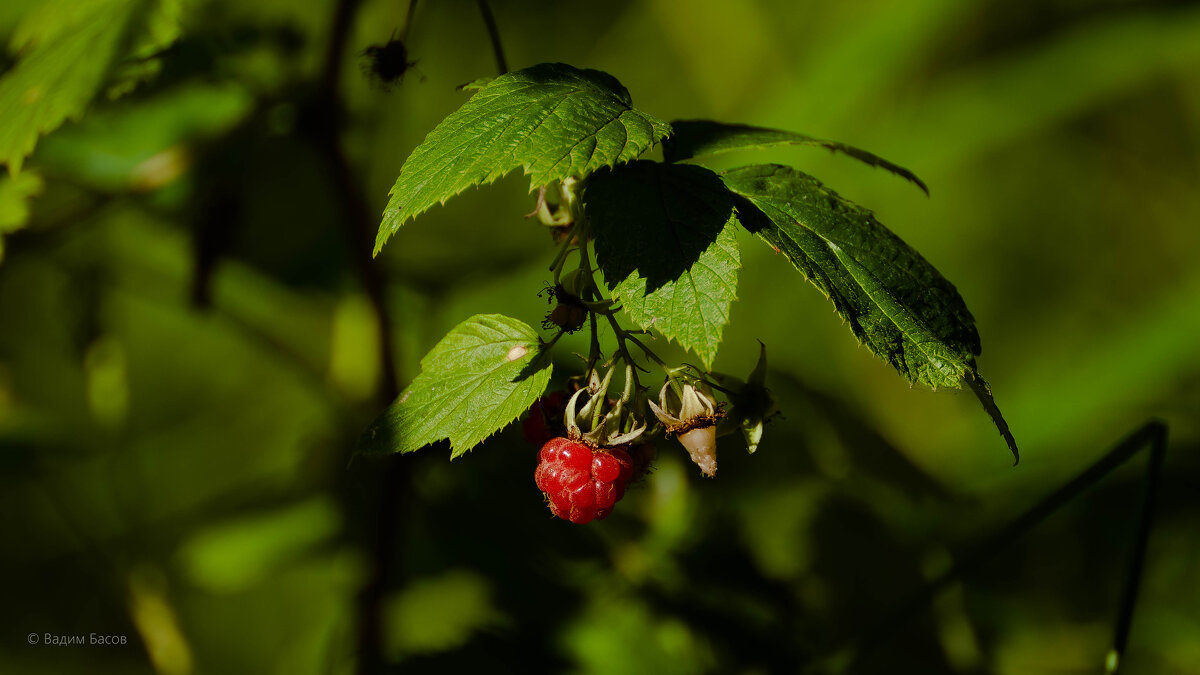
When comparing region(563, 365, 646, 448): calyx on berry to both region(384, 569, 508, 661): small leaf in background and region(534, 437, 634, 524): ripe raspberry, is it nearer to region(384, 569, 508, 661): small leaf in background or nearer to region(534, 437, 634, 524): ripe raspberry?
region(534, 437, 634, 524): ripe raspberry

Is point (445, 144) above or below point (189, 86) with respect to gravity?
above

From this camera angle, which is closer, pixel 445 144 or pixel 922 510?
pixel 445 144

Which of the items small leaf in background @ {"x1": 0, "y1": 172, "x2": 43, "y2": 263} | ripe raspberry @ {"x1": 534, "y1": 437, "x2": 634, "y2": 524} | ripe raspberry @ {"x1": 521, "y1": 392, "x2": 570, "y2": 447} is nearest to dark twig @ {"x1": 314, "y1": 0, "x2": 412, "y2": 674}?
small leaf in background @ {"x1": 0, "y1": 172, "x2": 43, "y2": 263}

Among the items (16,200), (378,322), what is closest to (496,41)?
(378,322)

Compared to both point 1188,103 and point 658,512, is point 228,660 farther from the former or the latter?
point 1188,103

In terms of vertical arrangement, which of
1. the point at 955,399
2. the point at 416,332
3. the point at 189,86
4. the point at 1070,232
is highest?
the point at 189,86

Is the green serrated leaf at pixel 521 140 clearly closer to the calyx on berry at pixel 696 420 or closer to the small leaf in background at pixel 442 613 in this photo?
the calyx on berry at pixel 696 420

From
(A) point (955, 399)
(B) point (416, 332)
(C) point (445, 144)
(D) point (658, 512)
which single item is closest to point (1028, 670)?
(D) point (658, 512)
